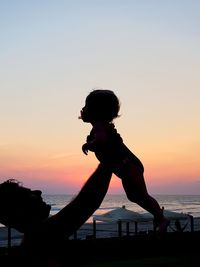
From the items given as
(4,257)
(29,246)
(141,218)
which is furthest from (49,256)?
(141,218)

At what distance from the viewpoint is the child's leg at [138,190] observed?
2.44 meters

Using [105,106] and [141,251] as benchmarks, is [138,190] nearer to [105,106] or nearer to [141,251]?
[105,106]

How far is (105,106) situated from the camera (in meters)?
2.55

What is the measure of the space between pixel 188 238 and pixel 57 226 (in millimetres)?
15737

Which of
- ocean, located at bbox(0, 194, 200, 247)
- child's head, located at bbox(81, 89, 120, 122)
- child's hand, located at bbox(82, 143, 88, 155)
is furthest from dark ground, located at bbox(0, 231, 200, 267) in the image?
child's head, located at bbox(81, 89, 120, 122)

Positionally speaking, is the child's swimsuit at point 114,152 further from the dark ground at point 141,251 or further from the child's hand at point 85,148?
the dark ground at point 141,251

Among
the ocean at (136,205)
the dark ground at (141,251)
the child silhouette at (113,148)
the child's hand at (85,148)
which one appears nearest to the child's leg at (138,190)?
the child silhouette at (113,148)

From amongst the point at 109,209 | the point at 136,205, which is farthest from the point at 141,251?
the point at 136,205

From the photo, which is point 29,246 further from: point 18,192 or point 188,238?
point 188,238

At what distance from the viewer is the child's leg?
8.02 ft

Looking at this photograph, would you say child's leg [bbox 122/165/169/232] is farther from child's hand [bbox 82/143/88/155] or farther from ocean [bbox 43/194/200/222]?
ocean [bbox 43/194/200/222]

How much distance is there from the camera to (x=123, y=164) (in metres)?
2.38

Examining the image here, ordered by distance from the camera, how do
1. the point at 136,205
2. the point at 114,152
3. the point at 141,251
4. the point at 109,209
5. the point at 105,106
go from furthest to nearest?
the point at 136,205
the point at 109,209
the point at 141,251
the point at 105,106
the point at 114,152

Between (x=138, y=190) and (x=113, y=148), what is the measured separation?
0.26 meters
